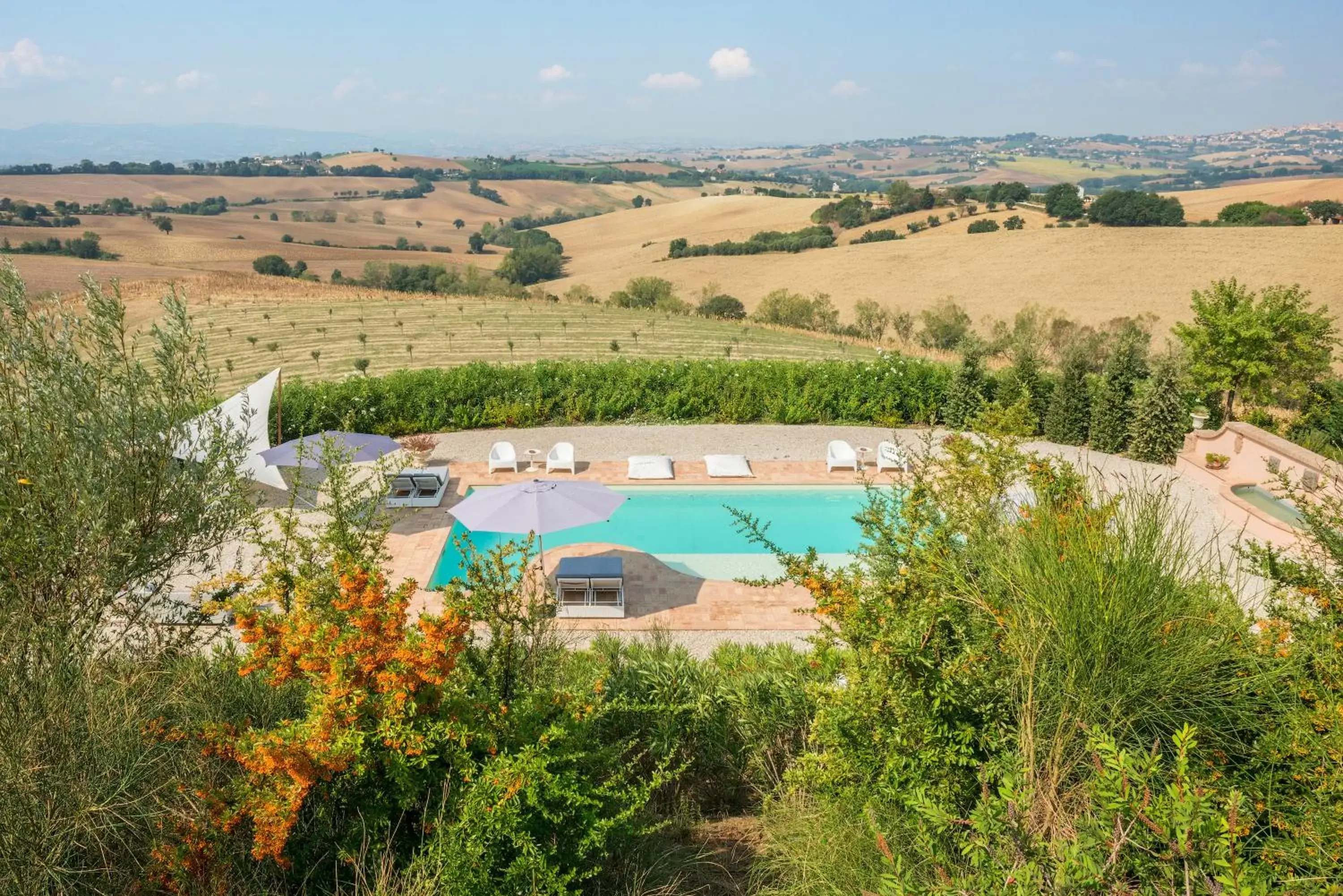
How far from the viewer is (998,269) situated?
5044 cm

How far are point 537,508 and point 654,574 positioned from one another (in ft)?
7.55

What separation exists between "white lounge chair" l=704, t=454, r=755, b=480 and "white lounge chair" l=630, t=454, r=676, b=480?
0.73 meters

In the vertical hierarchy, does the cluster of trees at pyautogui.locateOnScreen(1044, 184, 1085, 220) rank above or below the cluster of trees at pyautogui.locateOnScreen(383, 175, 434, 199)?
below

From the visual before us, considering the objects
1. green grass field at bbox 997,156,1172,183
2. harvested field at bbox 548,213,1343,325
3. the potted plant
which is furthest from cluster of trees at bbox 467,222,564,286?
green grass field at bbox 997,156,1172,183

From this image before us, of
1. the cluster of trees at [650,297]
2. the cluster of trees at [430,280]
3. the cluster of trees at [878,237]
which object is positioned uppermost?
the cluster of trees at [878,237]

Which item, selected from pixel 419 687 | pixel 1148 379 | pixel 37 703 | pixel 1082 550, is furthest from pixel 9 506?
pixel 1148 379

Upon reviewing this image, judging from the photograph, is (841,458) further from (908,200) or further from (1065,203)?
(908,200)

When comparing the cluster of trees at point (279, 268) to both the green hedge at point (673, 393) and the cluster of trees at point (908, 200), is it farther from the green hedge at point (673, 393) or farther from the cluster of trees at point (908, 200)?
the cluster of trees at point (908, 200)

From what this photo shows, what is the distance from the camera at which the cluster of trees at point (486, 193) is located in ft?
396

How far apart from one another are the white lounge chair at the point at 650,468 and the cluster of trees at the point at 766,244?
53771 millimetres

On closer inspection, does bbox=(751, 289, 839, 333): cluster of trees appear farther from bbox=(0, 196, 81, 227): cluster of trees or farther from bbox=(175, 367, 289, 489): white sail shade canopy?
bbox=(0, 196, 81, 227): cluster of trees

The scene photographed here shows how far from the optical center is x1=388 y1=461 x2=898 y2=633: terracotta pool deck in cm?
974

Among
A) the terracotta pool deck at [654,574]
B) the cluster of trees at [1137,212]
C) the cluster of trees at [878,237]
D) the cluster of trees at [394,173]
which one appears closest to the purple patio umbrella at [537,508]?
the terracotta pool deck at [654,574]

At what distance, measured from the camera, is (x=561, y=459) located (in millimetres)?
13961
